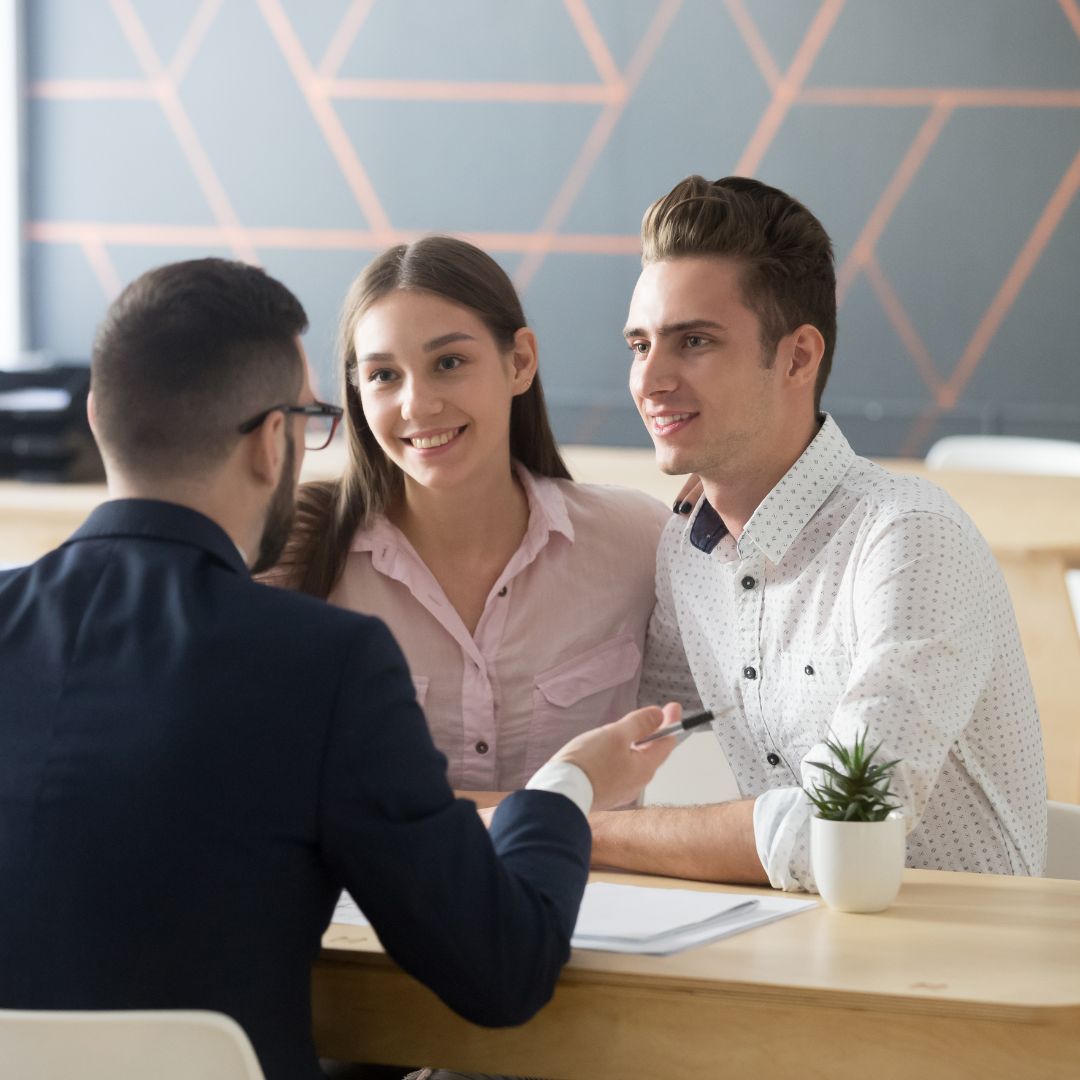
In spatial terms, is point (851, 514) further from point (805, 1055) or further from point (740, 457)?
point (805, 1055)

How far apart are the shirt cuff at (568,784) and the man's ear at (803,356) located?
2.62ft

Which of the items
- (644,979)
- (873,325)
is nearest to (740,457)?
(644,979)

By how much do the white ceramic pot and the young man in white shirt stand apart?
3.1 inches

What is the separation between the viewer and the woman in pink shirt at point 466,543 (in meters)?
2.19

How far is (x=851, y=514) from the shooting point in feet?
6.30

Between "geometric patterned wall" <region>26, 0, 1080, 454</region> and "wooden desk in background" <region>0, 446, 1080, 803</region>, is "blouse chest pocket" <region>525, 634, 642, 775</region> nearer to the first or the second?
"wooden desk in background" <region>0, 446, 1080, 803</region>

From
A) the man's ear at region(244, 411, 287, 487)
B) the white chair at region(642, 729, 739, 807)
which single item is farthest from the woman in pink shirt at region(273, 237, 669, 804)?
the man's ear at region(244, 411, 287, 487)

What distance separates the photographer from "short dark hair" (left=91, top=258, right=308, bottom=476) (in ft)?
4.26

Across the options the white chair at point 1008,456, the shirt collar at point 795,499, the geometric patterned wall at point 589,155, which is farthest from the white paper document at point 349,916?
the geometric patterned wall at point 589,155

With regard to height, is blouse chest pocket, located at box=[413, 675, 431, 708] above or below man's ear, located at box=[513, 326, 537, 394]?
below

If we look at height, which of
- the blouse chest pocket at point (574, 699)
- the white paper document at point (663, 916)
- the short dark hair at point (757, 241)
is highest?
the short dark hair at point (757, 241)

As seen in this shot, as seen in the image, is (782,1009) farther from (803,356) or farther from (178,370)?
(803,356)

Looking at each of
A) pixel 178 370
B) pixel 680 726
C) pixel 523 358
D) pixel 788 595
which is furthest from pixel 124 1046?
pixel 523 358

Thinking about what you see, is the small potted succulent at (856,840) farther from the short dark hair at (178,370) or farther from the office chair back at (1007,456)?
the office chair back at (1007,456)
